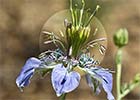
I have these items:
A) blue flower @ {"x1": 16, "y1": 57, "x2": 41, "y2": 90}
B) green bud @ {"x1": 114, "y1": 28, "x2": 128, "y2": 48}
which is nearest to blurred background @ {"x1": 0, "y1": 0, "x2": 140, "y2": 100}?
green bud @ {"x1": 114, "y1": 28, "x2": 128, "y2": 48}

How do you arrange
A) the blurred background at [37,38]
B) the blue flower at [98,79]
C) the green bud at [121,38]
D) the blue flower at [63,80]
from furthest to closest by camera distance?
the blurred background at [37,38] → the green bud at [121,38] → the blue flower at [98,79] → the blue flower at [63,80]

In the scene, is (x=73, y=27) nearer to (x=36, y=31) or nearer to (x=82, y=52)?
(x=82, y=52)

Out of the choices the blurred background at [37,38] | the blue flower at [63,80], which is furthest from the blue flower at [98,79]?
the blurred background at [37,38]

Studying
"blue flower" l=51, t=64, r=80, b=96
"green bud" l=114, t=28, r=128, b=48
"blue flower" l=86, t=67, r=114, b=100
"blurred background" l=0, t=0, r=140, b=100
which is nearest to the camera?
"blue flower" l=51, t=64, r=80, b=96

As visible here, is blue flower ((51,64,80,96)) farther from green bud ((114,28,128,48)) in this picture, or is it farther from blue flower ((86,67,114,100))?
green bud ((114,28,128,48))

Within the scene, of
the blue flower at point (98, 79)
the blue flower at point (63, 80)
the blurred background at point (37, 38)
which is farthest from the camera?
the blurred background at point (37, 38)

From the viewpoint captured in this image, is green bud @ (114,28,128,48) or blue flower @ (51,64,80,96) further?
green bud @ (114,28,128,48)

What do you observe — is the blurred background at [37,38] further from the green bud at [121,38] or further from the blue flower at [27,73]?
the blue flower at [27,73]

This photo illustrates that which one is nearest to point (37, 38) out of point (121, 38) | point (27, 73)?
point (121, 38)
